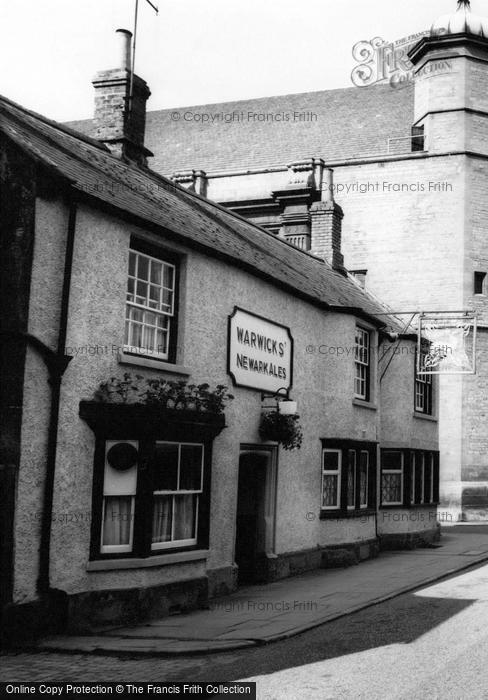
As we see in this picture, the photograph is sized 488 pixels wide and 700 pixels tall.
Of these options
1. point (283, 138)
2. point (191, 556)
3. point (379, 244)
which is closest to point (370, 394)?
point (191, 556)

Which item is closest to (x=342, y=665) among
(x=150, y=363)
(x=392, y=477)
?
(x=150, y=363)

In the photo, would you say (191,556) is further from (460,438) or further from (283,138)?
(283,138)

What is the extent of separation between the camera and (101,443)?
1102 centimetres

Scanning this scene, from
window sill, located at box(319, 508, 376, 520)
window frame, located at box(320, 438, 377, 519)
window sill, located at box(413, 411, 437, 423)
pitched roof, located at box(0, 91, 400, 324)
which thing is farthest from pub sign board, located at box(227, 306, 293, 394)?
window sill, located at box(413, 411, 437, 423)

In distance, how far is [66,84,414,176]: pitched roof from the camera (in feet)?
122

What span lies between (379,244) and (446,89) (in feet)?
21.2

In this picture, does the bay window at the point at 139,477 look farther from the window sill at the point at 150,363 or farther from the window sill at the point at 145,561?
the window sill at the point at 150,363

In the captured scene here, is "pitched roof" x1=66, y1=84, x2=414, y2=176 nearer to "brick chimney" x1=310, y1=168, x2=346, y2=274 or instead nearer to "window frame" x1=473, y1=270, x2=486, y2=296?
"window frame" x1=473, y1=270, x2=486, y2=296

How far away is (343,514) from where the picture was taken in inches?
714

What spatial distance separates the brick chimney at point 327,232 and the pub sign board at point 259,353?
7.40m

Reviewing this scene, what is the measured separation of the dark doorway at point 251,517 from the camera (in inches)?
606

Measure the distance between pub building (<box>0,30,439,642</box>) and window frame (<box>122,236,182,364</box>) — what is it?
3 centimetres

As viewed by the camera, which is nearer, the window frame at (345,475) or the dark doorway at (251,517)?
the dark doorway at (251,517)

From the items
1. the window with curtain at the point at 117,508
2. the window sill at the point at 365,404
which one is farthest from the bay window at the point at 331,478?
→ the window with curtain at the point at 117,508
